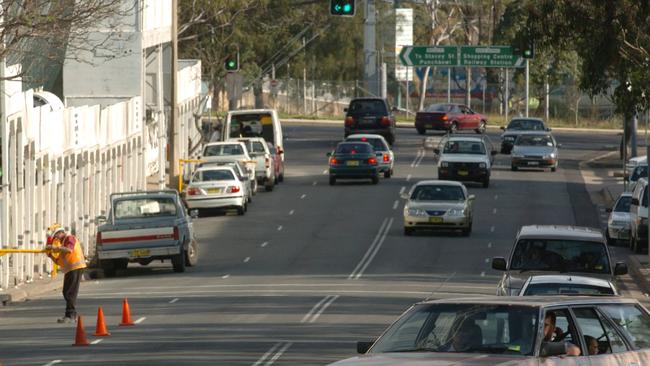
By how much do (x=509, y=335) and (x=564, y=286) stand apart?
335 inches

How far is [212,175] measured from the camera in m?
47.8

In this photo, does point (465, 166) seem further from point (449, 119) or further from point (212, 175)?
point (449, 119)

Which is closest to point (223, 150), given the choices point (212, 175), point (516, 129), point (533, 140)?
point (212, 175)

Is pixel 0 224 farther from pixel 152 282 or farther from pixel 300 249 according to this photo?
pixel 300 249

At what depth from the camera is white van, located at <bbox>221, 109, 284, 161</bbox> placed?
59406 mm

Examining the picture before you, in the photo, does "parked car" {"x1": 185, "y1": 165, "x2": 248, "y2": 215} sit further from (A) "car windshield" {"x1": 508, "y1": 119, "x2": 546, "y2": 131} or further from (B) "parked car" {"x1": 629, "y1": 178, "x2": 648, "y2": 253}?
(A) "car windshield" {"x1": 508, "y1": 119, "x2": 546, "y2": 131}

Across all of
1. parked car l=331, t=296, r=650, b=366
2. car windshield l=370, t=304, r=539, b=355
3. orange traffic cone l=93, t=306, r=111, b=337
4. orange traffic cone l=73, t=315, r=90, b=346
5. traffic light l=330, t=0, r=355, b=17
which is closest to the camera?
parked car l=331, t=296, r=650, b=366

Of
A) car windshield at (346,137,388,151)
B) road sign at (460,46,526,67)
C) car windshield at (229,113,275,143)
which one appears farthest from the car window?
road sign at (460,46,526,67)

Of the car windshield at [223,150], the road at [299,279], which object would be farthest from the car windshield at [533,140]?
the car windshield at [223,150]

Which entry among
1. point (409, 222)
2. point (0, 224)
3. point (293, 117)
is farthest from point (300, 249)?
point (293, 117)

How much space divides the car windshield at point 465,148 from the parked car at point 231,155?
7.20 m

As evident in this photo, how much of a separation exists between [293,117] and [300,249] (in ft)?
196

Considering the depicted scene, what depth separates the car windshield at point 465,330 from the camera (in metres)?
11.9

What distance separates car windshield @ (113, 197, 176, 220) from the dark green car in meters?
20.2
